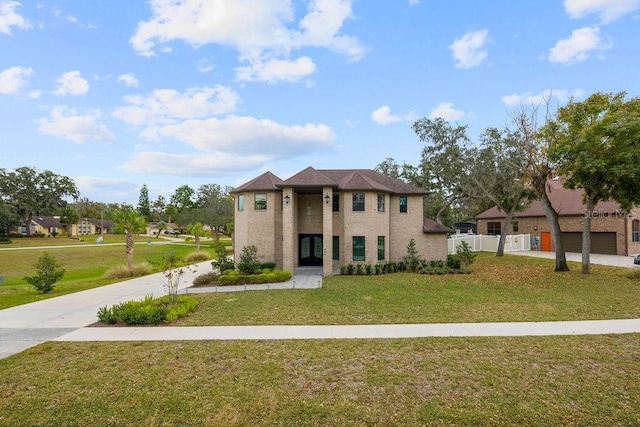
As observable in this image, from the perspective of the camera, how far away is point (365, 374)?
6.21 metres

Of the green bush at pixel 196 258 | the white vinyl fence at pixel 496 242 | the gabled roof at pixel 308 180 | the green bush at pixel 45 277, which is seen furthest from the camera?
the white vinyl fence at pixel 496 242

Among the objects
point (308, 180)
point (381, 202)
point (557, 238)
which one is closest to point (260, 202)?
Answer: point (308, 180)

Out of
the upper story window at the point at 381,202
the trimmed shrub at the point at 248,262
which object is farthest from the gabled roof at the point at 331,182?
the trimmed shrub at the point at 248,262

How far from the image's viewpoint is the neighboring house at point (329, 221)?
1977cm

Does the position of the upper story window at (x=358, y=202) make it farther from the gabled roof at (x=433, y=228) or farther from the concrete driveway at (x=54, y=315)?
the concrete driveway at (x=54, y=315)

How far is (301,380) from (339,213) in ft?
51.1

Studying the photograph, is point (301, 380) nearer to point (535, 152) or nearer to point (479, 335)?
point (479, 335)

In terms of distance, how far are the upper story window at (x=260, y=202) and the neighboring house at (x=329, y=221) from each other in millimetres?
66

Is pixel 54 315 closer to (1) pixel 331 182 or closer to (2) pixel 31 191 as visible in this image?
(1) pixel 331 182

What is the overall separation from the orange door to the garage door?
1337 millimetres

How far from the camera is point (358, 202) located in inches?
817

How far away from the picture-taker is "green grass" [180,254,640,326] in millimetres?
10148

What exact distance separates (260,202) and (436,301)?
506 inches

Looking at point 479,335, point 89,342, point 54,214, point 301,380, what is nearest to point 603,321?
point 479,335
